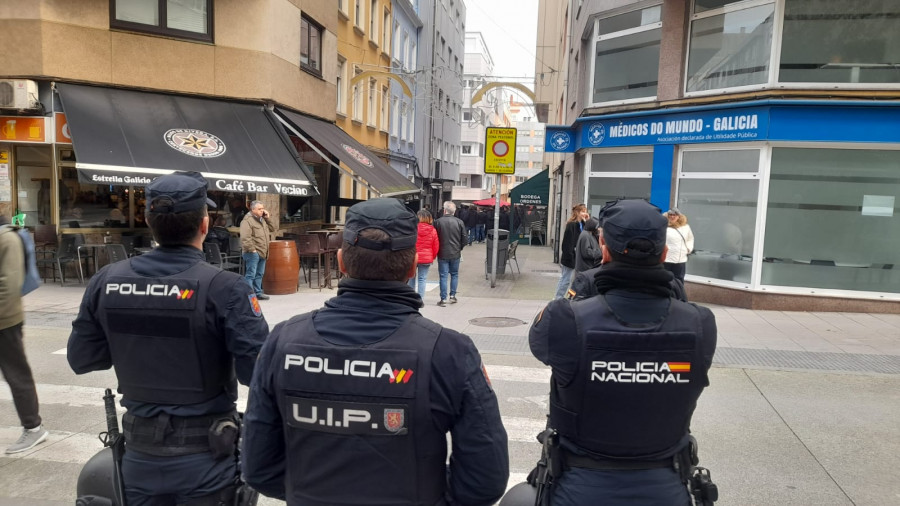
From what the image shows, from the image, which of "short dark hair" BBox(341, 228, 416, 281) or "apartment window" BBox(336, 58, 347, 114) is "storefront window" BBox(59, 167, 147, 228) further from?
"short dark hair" BBox(341, 228, 416, 281)

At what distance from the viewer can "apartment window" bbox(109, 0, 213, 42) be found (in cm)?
1226

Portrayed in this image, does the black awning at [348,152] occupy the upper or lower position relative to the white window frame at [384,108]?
lower

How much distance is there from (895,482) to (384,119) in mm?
23468

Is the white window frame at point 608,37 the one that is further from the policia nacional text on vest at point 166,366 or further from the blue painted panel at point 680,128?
the policia nacional text on vest at point 166,366

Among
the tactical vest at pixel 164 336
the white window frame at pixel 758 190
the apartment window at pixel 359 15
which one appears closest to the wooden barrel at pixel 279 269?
the white window frame at pixel 758 190

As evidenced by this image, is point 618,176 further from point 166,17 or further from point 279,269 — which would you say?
point 166,17

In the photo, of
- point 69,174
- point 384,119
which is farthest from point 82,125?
point 384,119

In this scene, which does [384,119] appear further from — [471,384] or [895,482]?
[471,384]

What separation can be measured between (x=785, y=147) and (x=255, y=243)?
30.7 ft

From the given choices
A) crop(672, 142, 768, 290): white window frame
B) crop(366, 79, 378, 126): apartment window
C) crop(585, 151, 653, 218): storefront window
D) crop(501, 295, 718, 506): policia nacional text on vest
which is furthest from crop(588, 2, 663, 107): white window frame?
crop(501, 295, 718, 506): policia nacional text on vest

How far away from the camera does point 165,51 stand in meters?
12.6

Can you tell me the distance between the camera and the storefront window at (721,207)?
11461mm

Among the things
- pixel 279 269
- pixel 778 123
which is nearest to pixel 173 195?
pixel 279 269

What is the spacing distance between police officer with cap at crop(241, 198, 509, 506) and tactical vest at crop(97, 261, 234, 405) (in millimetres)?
689
